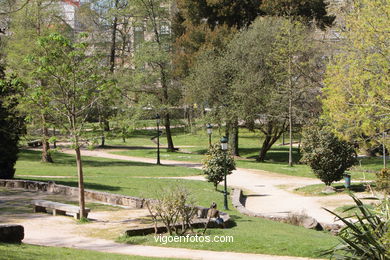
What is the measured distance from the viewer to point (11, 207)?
19766 millimetres

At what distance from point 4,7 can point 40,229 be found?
133 ft

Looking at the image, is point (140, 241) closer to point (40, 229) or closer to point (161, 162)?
point (40, 229)

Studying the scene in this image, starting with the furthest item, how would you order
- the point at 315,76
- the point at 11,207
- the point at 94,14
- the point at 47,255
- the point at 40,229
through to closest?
the point at 94,14 < the point at 315,76 < the point at 11,207 < the point at 40,229 < the point at 47,255

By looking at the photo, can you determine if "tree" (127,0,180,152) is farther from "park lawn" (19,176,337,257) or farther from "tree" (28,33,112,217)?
Answer: "park lawn" (19,176,337,257)

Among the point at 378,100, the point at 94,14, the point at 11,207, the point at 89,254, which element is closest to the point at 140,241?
the point at 89,254

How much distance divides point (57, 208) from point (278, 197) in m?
10.9

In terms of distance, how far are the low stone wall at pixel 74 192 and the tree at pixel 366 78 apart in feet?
28.4

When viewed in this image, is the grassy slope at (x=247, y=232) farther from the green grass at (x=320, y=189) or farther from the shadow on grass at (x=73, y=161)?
the shadow on grass at (x=73, y=161)

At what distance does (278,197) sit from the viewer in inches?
989

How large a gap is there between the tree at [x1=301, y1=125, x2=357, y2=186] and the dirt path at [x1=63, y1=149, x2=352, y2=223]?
1272mm

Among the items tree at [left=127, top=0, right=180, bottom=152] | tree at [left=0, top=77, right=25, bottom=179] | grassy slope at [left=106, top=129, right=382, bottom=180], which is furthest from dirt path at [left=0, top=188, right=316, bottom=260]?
tree at [left=127, top=0, right=180, bottom=152]

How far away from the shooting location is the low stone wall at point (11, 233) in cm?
1245

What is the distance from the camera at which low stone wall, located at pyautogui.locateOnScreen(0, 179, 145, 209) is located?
807 inches

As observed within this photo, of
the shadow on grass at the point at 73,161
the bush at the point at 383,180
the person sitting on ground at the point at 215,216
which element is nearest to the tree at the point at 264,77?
the shadow on grass at the point at 73,161
